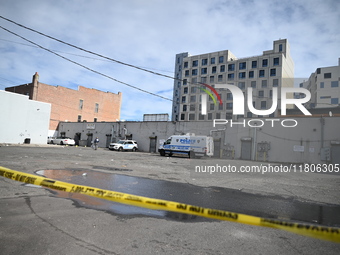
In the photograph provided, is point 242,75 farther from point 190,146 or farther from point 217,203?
point 217,203

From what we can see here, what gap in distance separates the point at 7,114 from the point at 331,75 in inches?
2724

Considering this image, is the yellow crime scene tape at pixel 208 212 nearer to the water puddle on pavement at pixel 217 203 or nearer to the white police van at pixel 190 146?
the water puddle on pavement at pixel 217 203

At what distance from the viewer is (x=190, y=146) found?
79.8 ft

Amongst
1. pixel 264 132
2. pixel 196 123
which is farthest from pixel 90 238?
pixel 196 123

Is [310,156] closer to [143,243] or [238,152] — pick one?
[238,152]

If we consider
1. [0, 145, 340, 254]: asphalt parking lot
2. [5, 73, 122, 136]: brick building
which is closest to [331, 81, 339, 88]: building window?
[5, 73, 122, 136]: brick building

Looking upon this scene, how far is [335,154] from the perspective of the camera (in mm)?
23766

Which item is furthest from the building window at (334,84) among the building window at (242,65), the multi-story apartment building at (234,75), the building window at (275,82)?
the building window at (242,65)

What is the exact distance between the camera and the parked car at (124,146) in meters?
32.3

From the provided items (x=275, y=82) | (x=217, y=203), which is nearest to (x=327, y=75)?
(x=275, y=82)

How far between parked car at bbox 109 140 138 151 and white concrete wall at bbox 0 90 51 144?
11435mm

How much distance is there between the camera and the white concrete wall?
1168 inches

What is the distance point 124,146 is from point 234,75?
42302 millimetres

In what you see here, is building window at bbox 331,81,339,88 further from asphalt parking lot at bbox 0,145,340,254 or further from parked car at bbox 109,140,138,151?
asphalt parking lot at bbox 0,145,340,254
